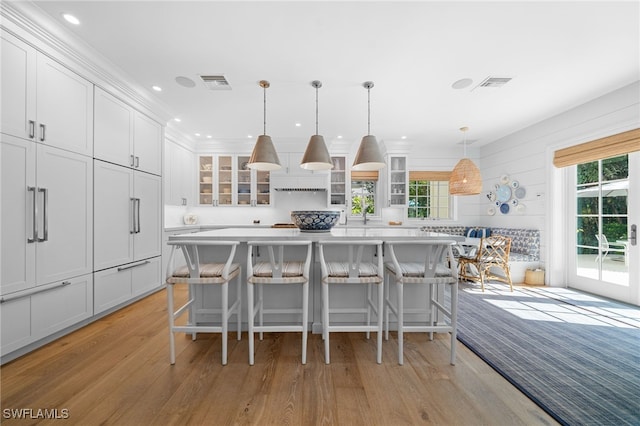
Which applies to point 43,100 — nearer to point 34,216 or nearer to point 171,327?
point 34,216

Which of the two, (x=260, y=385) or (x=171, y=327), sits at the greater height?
(x=171, y=327)

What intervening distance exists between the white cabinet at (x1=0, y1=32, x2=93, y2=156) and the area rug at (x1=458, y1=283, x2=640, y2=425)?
3968 millimetres

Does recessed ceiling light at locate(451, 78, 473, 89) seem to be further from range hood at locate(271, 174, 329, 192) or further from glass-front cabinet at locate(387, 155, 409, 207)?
range hood at locate(271, 174, 329, 192)

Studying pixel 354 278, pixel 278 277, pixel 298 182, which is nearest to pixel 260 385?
pixel 278 277

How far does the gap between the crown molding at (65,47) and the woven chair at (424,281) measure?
10.6 ft

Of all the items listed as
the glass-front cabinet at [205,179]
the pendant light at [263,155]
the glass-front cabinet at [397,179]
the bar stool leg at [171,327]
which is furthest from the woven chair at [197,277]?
the glass-front cabinet at [397,179]

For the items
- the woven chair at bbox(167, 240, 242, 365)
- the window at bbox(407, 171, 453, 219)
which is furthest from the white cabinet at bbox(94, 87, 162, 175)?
the window at bbox(407, 171, 453, 219)

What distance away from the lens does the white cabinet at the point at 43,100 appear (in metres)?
1.99

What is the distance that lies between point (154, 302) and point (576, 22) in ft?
16.7

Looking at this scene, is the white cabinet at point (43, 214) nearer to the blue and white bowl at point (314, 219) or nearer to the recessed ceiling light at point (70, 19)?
the recessed ceiling light at point (70, 19)

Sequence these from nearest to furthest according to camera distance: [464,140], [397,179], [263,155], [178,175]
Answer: [263,155] → [178,175] → [464,140] → [397,179]

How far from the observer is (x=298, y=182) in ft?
18.2

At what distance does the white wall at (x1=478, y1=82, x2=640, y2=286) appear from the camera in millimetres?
3336

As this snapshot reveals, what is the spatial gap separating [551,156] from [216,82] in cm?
507
